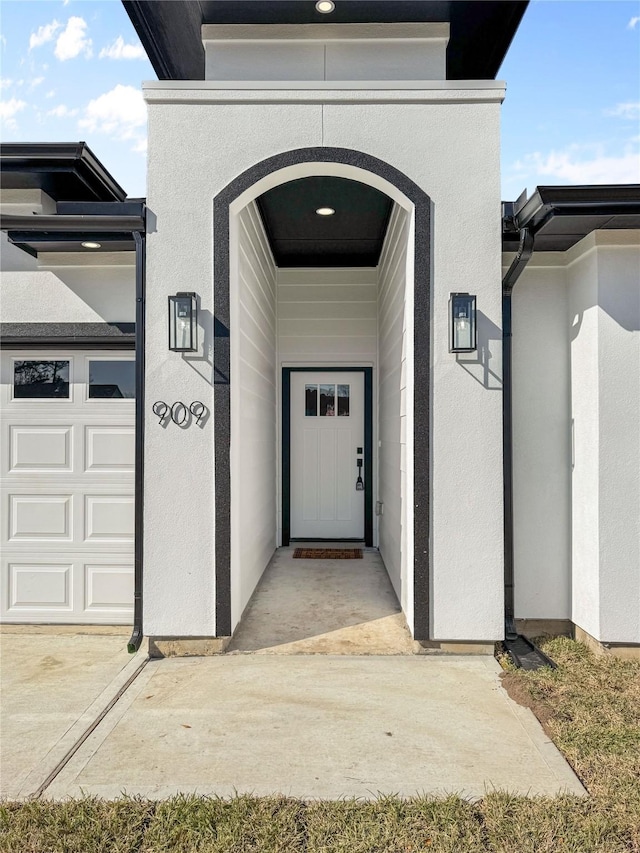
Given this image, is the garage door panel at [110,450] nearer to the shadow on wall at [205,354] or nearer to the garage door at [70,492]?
the garage door at [70,492]

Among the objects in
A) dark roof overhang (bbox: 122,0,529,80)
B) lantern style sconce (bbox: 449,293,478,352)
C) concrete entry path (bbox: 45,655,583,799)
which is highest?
dark roof overhang (bbox: 122,0,529,80)

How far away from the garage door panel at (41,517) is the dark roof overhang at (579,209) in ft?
13.4

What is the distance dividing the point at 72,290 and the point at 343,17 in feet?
9.87

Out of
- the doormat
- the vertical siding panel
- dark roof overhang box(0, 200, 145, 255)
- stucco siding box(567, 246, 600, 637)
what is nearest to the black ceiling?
the vertical siding panel

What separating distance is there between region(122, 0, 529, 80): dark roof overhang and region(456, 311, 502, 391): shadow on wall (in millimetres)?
2401

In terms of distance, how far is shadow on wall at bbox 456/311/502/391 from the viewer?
3.70 meters

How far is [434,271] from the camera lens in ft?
12.3

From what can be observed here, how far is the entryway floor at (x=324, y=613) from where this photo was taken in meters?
3.85

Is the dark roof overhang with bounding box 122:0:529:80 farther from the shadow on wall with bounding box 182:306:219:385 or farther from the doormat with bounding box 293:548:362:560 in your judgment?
the doormat with bounding box 293:548:362:560

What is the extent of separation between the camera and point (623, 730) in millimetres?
2736

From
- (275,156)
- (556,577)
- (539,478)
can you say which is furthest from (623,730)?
(275,156)

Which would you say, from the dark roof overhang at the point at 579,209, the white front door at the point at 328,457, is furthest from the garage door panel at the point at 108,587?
the dark roof overhang at the point at 579,209

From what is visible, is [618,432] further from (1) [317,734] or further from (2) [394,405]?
(1) [317,734]

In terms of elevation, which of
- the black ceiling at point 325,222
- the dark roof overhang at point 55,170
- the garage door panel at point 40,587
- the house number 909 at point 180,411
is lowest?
the garage door panel at point 40,587
